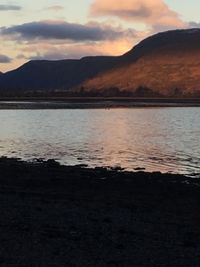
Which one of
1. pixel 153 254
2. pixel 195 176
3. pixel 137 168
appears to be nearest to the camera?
pixel 153 254

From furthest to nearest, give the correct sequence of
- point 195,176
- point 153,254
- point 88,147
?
point 88,147
point 195,176
point 153,254

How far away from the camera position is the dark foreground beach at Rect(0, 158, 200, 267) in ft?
37.7

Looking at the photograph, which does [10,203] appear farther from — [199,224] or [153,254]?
[153,254]

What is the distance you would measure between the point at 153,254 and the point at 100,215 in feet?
14.6

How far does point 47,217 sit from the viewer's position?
15.3m

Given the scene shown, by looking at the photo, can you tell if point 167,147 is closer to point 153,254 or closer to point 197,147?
point 197,147

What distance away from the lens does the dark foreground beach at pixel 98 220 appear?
1148cm

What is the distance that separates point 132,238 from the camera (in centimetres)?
1334

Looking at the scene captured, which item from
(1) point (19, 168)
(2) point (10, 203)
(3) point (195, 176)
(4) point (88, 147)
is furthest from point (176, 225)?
(4) point (88, 147)

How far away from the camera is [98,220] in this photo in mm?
15367

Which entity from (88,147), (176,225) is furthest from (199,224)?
(88,147)

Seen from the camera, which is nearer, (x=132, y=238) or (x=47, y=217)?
(x=132, y=238)

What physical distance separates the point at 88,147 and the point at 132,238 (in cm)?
3194

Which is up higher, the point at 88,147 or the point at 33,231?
the point at 33,231
